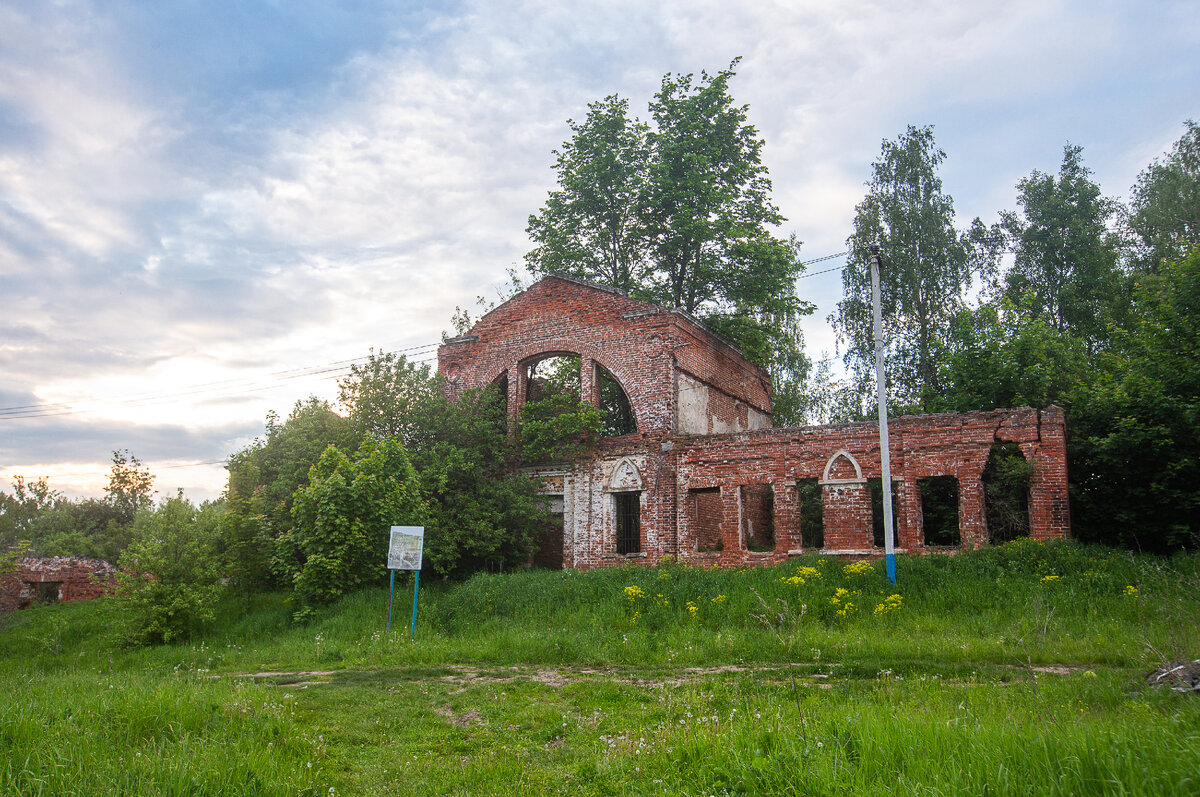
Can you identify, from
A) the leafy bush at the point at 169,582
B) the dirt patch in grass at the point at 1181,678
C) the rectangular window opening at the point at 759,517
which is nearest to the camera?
the dirt patch in grass at the point at 1181,678

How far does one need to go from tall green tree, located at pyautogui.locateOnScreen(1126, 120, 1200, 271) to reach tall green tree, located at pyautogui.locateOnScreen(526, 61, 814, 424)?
13.5 m

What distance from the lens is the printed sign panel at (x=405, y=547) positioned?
1407 cm

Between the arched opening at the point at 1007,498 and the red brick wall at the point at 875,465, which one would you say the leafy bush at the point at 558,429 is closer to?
the red brick wall at the point at 875,465

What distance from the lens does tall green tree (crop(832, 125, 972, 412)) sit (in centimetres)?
2864

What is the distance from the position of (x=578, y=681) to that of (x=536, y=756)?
3.17 meters

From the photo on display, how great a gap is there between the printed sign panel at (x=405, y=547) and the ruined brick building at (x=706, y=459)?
729 centimetres

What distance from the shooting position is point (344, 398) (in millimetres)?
20422

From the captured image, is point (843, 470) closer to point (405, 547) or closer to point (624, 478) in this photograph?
point (624, 478)

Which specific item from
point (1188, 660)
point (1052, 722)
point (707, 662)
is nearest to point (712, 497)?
point (707, 662)

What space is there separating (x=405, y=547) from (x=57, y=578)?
512 inches

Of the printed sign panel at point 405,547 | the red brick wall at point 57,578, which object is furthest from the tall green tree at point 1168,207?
the red brick wall at point 57,578

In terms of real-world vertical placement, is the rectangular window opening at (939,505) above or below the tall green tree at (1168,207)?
below

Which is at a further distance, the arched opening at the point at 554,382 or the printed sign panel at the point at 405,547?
the arched opening at the point at 554,382

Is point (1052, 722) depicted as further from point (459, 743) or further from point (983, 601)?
point (983, 601)
